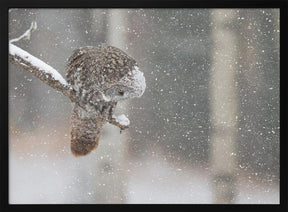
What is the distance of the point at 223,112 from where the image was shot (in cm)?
125

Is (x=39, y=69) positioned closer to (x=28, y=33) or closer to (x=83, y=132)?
(x=28, y=33)

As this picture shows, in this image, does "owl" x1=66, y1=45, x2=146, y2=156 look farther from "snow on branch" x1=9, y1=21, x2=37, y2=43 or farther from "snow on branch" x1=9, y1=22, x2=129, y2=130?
"snow on branch" x1=9, y1=21, x2=37, y2=43

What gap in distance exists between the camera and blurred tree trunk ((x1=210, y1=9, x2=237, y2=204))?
1.25 metres

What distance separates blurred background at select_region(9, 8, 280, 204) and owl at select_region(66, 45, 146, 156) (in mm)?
30

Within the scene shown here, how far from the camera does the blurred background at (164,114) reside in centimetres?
124

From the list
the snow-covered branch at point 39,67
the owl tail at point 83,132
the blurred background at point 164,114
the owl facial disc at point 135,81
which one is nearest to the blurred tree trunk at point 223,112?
the blurred background at point 164,114

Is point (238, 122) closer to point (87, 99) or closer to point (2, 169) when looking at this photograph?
point (87, 99)

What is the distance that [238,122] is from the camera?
1.25 m

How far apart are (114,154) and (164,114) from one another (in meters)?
0.26

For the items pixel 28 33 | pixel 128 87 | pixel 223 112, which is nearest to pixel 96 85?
pixel 128 87

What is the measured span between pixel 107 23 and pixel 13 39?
0.38 m

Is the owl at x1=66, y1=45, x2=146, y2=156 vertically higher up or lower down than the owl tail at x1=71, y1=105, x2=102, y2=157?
higher up

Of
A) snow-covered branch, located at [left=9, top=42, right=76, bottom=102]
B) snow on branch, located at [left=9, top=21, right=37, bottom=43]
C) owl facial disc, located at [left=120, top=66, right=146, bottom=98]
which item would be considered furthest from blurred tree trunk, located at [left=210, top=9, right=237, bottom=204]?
snow on branch, located at [left=9, top=21, right=37, bottom=43]
